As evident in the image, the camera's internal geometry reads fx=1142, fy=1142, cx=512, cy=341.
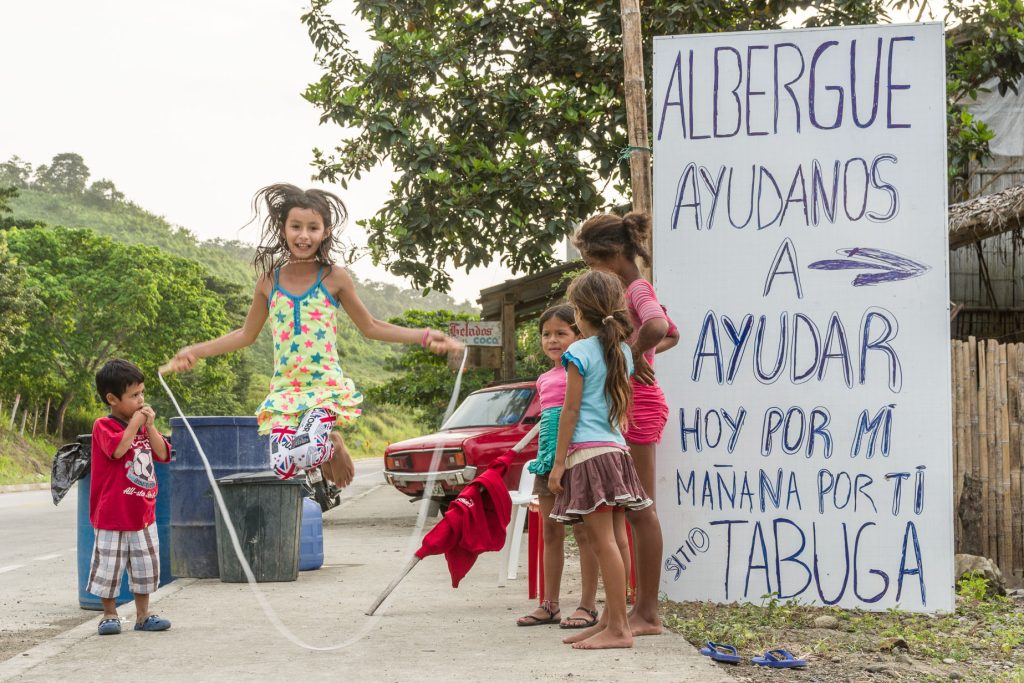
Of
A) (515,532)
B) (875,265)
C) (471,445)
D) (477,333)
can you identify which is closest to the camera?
(875,265)

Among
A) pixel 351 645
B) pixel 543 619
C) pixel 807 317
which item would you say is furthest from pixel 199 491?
pixel 807 317

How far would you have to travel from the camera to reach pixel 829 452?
677cm

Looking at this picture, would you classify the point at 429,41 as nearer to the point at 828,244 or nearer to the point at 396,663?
the point at 828,244

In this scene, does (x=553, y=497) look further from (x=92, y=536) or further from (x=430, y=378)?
(x=430, y=378)

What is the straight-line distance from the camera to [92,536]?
747cm

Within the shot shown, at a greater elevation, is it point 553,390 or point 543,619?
point 553,390

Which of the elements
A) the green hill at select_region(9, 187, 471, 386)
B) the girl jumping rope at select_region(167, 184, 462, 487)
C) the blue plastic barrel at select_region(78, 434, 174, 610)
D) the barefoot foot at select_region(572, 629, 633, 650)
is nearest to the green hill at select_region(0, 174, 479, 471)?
the green hill at select_region(9, 187, 471, 386)

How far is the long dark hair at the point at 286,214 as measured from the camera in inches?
155

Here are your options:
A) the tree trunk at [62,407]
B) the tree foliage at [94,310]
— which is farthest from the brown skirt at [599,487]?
the tree trunk at [62,407]

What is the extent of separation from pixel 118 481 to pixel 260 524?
83.6 inches

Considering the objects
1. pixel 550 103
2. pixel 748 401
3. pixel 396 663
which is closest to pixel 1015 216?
pixel 550 103

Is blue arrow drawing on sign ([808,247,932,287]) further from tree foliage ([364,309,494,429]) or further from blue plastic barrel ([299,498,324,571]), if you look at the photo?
tree foliage ([364,309,494,429])

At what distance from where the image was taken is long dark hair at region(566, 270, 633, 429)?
5.46 m

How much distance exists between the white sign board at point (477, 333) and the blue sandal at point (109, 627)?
23.7ft
